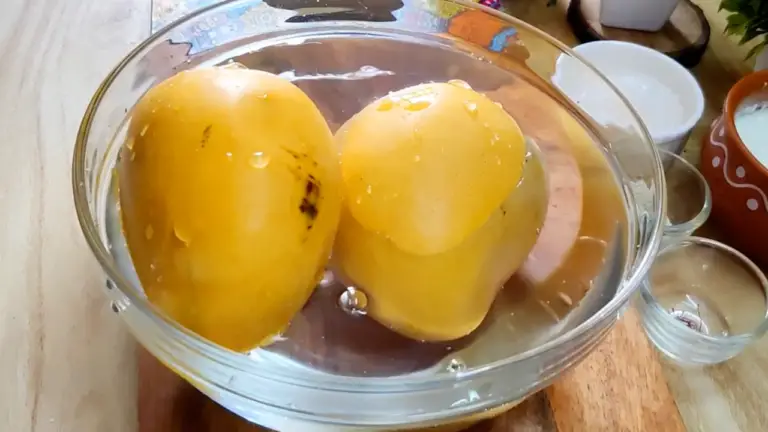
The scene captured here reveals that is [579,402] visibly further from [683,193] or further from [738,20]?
[738,20]

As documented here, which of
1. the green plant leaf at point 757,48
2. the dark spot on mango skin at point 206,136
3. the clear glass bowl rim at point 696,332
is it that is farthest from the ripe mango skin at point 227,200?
the green plant leaf at point 757,48

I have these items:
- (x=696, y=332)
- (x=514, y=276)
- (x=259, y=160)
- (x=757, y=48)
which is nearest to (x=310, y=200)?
(x=259, y=160)

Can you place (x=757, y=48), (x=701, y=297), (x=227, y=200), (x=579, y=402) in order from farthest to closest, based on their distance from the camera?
(x=757, y=48), (x=701, y=297), (x=579, y=402), (x=227, y=200)

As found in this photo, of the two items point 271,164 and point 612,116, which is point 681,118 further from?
point 271,164

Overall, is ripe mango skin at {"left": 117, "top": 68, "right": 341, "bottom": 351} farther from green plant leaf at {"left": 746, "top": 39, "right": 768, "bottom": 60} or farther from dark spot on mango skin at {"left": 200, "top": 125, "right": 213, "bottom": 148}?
green plant leaf at {"left": 746, "top": 39, "right": 768, "bottom": 60}

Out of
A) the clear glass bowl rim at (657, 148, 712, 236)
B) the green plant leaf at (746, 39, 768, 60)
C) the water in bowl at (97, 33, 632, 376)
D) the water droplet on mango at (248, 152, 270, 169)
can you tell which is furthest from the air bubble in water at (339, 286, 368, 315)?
the green plant leaf at (746, 39, 768, 60)

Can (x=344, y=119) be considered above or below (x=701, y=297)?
above

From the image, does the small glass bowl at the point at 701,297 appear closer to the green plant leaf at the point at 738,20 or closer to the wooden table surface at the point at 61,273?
the wooden table surface at the point at 61,273

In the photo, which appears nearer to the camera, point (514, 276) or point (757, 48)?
point (514, 276)
